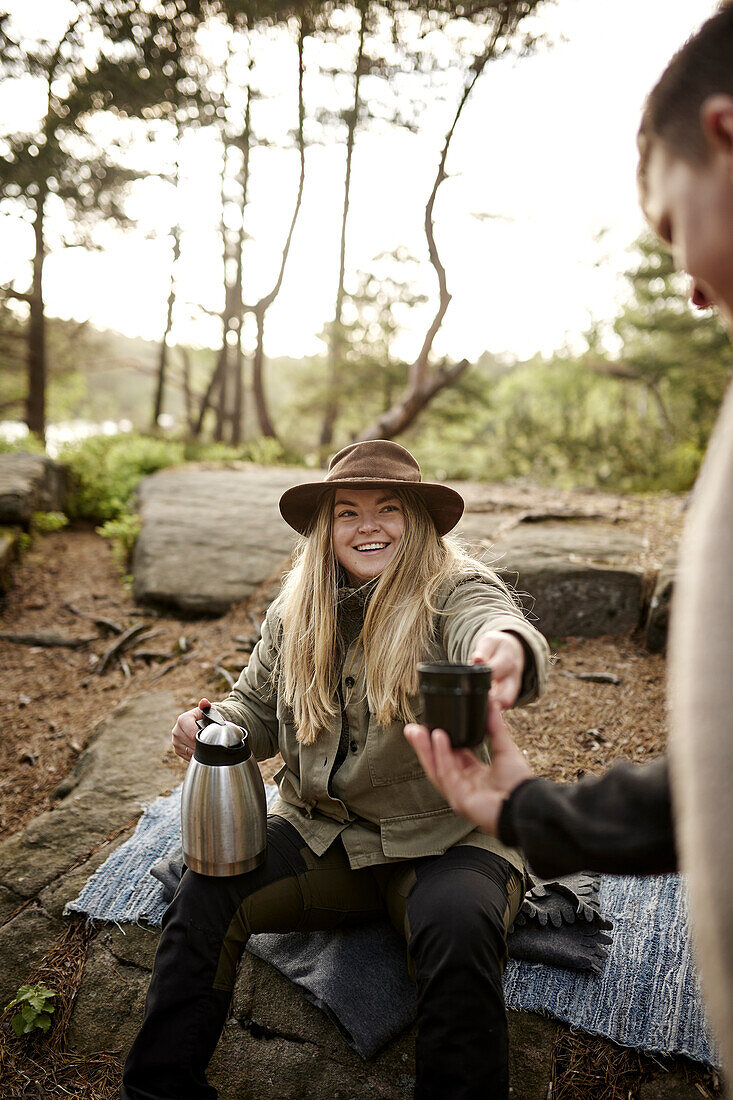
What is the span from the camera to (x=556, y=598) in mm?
5117

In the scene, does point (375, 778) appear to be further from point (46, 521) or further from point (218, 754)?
point (46, 521)

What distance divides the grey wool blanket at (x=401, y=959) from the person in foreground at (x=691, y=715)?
1.23 metres

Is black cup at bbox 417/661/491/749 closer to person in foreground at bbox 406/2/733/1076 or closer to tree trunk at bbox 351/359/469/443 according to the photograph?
person in foreground at bbox 406/2/733/1076

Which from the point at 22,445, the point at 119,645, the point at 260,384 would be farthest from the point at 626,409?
the point at 119,645

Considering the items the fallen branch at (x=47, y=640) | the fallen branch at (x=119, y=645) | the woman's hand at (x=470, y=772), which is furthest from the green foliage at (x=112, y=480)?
the woman's hand at (x=470, y=772)

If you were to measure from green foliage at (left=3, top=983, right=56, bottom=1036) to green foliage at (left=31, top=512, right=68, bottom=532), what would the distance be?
6.44 metres

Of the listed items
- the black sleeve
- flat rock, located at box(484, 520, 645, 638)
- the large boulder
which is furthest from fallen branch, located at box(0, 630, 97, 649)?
the black sleeve

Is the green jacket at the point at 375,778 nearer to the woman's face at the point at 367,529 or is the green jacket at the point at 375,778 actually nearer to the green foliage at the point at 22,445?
the woman's face at the point at 367,529

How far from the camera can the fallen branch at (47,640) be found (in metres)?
5.90

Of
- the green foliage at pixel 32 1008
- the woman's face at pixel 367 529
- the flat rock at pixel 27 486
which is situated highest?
the woman's face at pixel 367 529

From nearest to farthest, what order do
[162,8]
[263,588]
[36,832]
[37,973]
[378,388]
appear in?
[37,973]
[36,832]
[263,588]
[162,8]
[378,388]

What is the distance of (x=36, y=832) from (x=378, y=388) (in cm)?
1418

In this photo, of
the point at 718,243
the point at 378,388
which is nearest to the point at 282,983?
A: the point at 718,243

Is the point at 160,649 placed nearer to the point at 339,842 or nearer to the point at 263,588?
the point at 263,588
